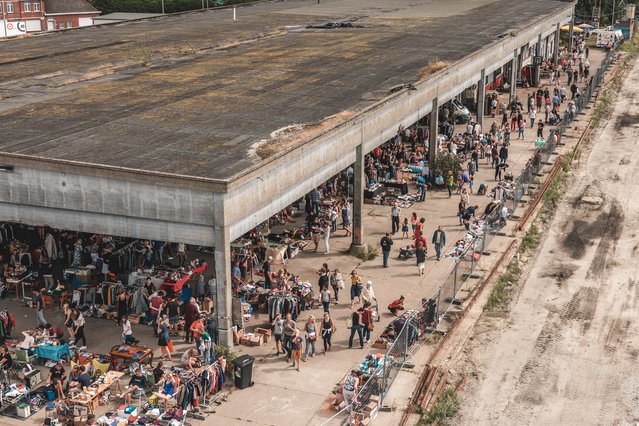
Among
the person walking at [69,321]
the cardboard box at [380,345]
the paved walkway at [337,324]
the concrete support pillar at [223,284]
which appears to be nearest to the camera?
the paved walkway at [337,324]

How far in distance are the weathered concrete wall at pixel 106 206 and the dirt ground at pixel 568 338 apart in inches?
340

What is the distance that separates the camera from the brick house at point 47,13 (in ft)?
345

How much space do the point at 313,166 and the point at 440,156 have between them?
50.5 ft

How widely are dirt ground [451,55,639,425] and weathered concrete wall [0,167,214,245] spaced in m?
8.63

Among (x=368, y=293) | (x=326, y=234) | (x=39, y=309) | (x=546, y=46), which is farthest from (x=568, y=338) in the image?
(x=546, y=46)

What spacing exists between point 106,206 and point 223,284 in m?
4.04

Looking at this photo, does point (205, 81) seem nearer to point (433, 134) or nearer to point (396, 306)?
point (433, 134)

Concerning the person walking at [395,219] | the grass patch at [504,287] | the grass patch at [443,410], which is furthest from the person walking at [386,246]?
the grass patch at [443,410]

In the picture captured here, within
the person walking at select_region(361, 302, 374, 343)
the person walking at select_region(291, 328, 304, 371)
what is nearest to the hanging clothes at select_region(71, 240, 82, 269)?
the person walking at select_region(291, 328, 304, 371)

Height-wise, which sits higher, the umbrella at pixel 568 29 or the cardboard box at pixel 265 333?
the umbrella at pixel 568 29

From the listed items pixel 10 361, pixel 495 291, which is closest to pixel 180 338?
pixel 10 361

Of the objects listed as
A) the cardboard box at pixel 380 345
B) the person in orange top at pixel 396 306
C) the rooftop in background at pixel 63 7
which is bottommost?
the cardboard box at pixel 380 345

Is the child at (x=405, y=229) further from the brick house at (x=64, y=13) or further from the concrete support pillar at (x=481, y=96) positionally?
the brick house at (x=64, y=13)

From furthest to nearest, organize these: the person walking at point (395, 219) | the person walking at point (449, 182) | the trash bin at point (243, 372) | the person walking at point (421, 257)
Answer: the person walking at point (449, 182), the person walking at point (395, 219), the person walking at point (421, 257), the trash bin at point (243, 372)
